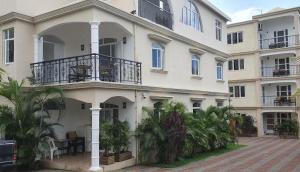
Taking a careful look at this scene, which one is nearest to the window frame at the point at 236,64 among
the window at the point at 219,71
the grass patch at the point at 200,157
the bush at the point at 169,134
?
the window at the point at 219,71

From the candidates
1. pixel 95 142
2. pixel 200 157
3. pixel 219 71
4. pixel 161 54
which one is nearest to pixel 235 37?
pixel 219 71

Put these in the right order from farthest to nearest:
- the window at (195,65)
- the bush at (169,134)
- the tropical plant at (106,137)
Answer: the window at (195,65) < the bush at (169,134) < the tropical plant at (106,137)

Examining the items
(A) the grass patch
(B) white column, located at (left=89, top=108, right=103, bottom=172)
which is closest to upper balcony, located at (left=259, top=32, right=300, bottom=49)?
(A) the grass patch

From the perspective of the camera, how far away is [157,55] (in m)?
18.6

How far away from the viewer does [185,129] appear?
650 inches

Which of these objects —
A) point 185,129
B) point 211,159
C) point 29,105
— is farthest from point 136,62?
point 211,159

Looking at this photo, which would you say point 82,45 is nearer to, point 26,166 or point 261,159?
point 26,166

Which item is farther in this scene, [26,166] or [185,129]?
[185,129]

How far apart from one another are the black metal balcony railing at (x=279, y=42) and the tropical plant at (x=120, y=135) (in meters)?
23.7

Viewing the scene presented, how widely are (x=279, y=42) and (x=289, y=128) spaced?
886cm

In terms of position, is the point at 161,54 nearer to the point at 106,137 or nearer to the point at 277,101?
the point at 106,137

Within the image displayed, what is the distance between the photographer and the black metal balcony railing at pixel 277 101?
32.9 m

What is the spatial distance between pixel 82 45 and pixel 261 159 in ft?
35.8

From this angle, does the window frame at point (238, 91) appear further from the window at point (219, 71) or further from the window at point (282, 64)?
the window at point (219, 71)
